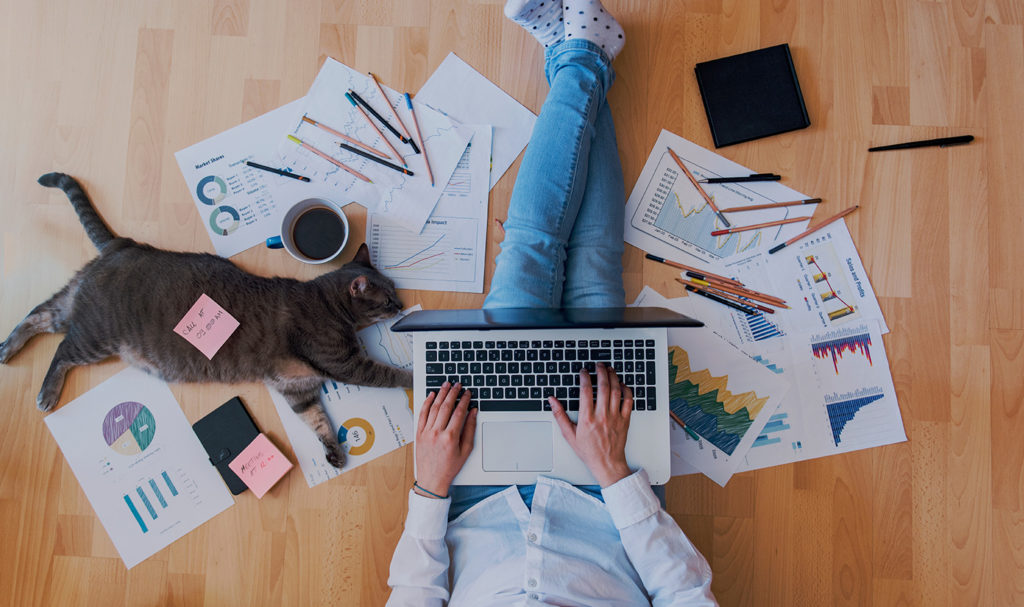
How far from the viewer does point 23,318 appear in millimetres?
1304

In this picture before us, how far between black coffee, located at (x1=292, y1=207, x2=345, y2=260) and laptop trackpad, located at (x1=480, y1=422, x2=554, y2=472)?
0.53 meters

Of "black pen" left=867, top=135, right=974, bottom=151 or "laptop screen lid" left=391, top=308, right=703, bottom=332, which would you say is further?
"black pen" left=867, top=135, right=974, bottom=151

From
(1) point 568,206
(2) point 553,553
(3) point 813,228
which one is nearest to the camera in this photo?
(2) point 553,553

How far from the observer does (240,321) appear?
123 centimetres

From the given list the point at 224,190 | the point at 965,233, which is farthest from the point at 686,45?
the point at 224,190

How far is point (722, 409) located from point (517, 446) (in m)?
0.50

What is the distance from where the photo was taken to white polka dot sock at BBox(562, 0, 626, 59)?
1.24m

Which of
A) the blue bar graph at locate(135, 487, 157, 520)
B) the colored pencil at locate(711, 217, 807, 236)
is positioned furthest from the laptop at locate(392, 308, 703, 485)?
the blue bar graph at locate(135, 487, 157, 520)

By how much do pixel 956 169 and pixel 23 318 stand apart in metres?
2.15

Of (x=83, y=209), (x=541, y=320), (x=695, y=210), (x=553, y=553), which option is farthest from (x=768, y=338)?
(x=83, y=209)

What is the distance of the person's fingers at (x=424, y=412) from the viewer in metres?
1.04

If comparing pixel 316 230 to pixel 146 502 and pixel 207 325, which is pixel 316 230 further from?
pixel 146 502

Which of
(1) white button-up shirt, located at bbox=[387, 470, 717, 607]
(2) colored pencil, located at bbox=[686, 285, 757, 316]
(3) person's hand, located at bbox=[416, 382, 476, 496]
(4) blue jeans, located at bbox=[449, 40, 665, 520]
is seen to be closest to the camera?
(1) white button-up shirt, located at bbox=[387, 470, 717, 607]

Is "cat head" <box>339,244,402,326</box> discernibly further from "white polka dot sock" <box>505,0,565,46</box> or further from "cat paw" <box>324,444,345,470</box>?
"white polka dot sock" <box>505,0,565,46</box>
